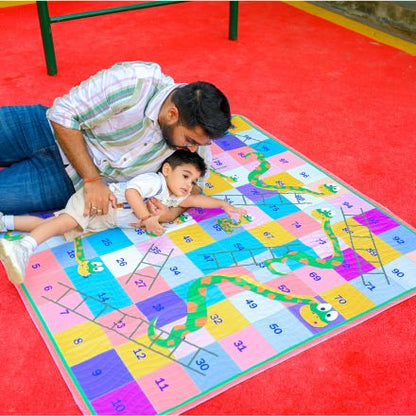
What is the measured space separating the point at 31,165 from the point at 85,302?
54 cm

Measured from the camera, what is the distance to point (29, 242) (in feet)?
5.17

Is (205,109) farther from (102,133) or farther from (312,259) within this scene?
(312,259)

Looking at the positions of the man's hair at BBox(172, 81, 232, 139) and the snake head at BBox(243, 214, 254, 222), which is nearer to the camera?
the man's hair at BBox(172, 81, 232, 139)

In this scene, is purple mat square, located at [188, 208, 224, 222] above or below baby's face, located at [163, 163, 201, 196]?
below

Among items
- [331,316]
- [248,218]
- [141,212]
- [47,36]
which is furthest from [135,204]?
[47,36]

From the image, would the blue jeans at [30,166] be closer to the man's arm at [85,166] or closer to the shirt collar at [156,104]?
the man's arm at [85,166]

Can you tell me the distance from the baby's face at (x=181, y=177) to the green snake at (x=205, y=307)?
304mm

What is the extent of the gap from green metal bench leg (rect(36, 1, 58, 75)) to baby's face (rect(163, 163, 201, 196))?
133 centimetres

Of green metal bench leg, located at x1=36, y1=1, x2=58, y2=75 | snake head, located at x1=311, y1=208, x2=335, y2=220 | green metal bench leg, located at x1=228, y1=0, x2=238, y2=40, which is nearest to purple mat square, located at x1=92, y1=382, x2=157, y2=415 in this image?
snake head, located at x1=311, y1=208, x2=335, y2=220

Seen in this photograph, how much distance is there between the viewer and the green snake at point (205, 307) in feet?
4.58

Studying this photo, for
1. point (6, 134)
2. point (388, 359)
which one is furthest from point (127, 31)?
point (388, 359)

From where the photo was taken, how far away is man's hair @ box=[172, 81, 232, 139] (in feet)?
4.92

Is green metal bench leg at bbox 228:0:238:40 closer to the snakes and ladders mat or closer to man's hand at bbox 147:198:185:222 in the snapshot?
the snakes and ladders mat

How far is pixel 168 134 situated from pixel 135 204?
0.23m
